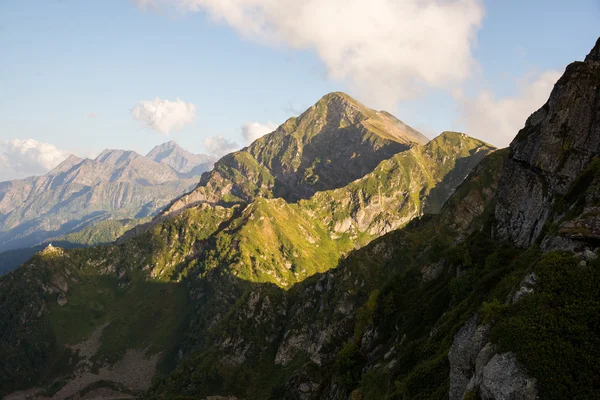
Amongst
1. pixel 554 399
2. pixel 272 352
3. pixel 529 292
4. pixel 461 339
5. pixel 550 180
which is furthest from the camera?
pixel 272 352

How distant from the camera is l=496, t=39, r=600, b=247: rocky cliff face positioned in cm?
5600

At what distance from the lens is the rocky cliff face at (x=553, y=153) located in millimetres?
56000

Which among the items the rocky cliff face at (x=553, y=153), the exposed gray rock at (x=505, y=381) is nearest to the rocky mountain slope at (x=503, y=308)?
the exposed gray rock at (x=505, y=381)

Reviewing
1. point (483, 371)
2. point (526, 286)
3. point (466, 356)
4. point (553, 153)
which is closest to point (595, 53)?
point (553, 153)

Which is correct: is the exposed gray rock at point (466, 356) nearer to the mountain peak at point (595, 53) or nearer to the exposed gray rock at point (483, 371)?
the exposed gray rock at point (483, 371)

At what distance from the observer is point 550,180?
2303 inches

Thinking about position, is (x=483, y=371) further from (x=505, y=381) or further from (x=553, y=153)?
(x=553, y=153)

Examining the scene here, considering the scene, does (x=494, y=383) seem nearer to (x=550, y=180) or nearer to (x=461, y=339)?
(x=461, y=339)

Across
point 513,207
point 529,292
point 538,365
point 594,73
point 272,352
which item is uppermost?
point 594,73

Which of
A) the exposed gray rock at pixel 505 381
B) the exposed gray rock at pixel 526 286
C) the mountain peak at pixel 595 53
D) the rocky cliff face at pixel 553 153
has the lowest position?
the exposed gray rock at pixel 505 381

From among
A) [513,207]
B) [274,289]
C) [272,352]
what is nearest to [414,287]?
[513,207]

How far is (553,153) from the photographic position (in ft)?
195

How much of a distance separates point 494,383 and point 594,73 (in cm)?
5741

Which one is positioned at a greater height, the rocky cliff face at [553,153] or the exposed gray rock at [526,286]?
the rocky cliff face at [553,153]
